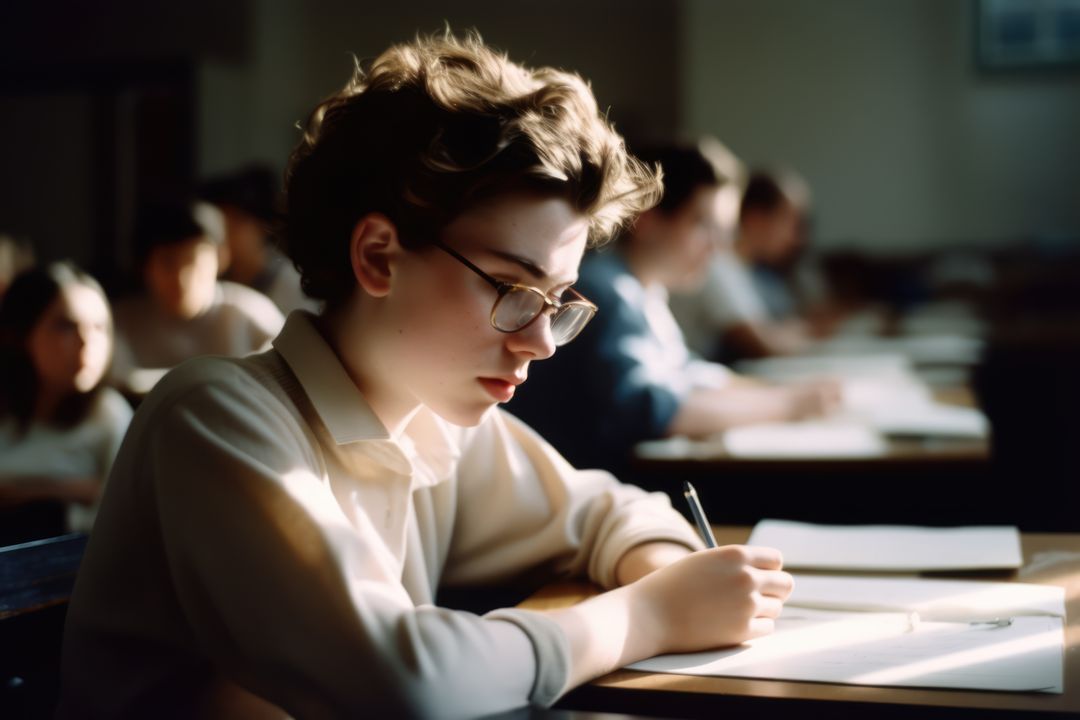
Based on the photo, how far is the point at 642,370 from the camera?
7.70 ft

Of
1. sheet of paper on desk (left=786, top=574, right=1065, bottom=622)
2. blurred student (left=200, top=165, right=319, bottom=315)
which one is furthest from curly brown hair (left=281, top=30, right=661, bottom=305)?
blurred student (left=200, top=165, right=319, bottom=315)

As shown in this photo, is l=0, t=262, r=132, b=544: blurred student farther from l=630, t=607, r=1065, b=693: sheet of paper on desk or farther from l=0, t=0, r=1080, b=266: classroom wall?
l=0, t=0, r=1080, b=266: classroom wall

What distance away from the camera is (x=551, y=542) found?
1.29 meters

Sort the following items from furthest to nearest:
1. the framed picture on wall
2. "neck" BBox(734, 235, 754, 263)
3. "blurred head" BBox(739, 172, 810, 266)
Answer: the framed picture on wall, "neck" BBox(734, 235, 754, 263), "blurred head" BBox(739, 172, 810, 266)

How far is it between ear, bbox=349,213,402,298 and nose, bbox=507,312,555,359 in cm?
12

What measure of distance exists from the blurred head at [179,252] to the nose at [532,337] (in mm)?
2238

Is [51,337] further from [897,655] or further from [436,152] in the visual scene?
[897,655]

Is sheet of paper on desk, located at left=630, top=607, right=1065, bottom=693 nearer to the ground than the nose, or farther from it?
nearer to the ground

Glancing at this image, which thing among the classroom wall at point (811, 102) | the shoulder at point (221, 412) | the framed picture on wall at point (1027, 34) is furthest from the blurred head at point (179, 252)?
the framed picture on wall at point (1027, 34)

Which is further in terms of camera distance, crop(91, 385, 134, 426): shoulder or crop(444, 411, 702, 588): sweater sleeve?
crop(91, 385, 134, 426): shoulder

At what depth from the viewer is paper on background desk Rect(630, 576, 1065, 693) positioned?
0.94m

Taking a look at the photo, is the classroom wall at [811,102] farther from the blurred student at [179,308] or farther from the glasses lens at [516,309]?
the glasses lens at [516,309]

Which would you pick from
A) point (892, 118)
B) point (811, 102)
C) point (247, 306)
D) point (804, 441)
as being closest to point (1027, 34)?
point (892, 118)

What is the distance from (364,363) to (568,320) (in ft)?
0.65
